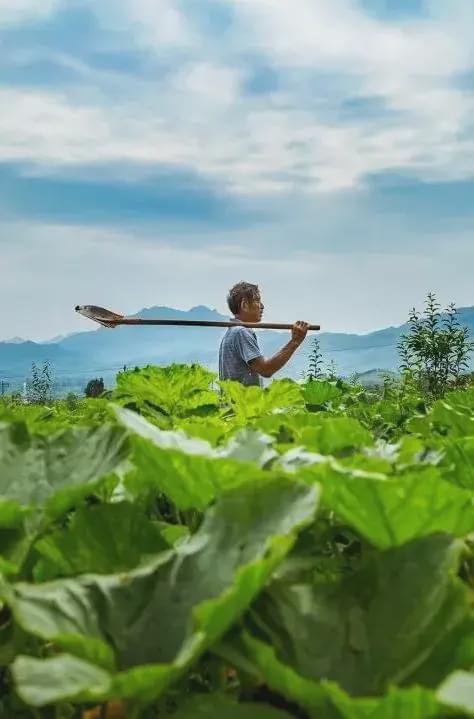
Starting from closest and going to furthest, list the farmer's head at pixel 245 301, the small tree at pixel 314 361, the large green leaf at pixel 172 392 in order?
the large green leaf at pixel 172 392
the farmer's head at pixel 245 301
the small tree at pixel 314 361

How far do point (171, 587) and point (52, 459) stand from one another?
0.31 meters

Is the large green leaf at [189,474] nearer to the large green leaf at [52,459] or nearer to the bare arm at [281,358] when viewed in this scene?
the large green leaf at [52,459]

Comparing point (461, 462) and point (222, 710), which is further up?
point (461, 462)

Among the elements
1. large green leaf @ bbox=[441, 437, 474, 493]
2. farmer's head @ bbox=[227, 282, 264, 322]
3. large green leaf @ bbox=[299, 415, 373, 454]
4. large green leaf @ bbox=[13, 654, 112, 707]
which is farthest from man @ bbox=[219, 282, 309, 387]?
large green leaf @ bbox=[13, 654, 112, 707]

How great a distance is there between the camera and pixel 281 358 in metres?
7.21

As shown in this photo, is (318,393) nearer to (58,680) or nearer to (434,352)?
(58,680)

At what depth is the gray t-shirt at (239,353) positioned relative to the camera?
6871mm

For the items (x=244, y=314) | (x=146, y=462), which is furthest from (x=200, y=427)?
(x=244, y=314)

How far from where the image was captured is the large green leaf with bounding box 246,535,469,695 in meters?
0.74

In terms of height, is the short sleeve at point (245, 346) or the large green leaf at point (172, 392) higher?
the short sleeve at point (245, 346)

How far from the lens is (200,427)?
153 cm

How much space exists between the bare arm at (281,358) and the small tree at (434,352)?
7.71m

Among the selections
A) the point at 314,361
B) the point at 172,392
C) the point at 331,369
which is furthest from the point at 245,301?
the point at 331,369

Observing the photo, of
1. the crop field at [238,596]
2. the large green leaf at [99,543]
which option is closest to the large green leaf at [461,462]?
the crop field at [238,596]
